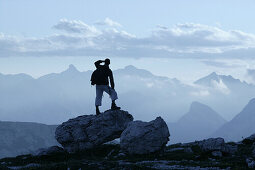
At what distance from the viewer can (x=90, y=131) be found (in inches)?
1310

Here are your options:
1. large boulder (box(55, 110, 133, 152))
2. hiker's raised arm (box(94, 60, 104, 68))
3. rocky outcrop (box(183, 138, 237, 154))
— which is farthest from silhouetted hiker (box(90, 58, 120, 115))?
rocky outcrop (box(183, 138, 237, 154))

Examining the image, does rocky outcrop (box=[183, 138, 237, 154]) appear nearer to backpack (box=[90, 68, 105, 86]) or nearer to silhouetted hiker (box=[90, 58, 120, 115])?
silhouetted hiker (box=[90, 58, 120, 115])

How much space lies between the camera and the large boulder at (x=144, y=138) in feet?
93.6

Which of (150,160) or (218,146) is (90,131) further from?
(218,146)

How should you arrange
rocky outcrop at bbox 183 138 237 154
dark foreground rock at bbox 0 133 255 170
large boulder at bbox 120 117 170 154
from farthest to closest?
large boulder at bbox 120 117 170 154 → rocky outcrop at bbox 183 138 237 154 → dark foreground rock at bbox 0 133 255 170

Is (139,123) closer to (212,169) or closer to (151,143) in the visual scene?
(151,143)

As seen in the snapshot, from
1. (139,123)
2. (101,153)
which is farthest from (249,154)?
(101,153)

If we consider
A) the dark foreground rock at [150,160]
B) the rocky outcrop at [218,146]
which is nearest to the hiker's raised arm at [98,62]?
the dark foreground rock at [150,160]

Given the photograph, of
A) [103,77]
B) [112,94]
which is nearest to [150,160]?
[112,94]

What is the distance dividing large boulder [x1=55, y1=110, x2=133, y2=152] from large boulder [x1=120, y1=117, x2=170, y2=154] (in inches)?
152

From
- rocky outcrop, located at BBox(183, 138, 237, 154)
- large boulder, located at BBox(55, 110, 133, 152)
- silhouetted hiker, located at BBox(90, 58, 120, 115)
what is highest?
silhouetted hiker, located at BBox(90, 58, 120, 115)

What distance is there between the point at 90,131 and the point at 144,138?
6163 millimetres

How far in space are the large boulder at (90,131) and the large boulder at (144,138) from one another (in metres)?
3.87

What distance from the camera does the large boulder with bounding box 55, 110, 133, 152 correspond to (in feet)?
109
